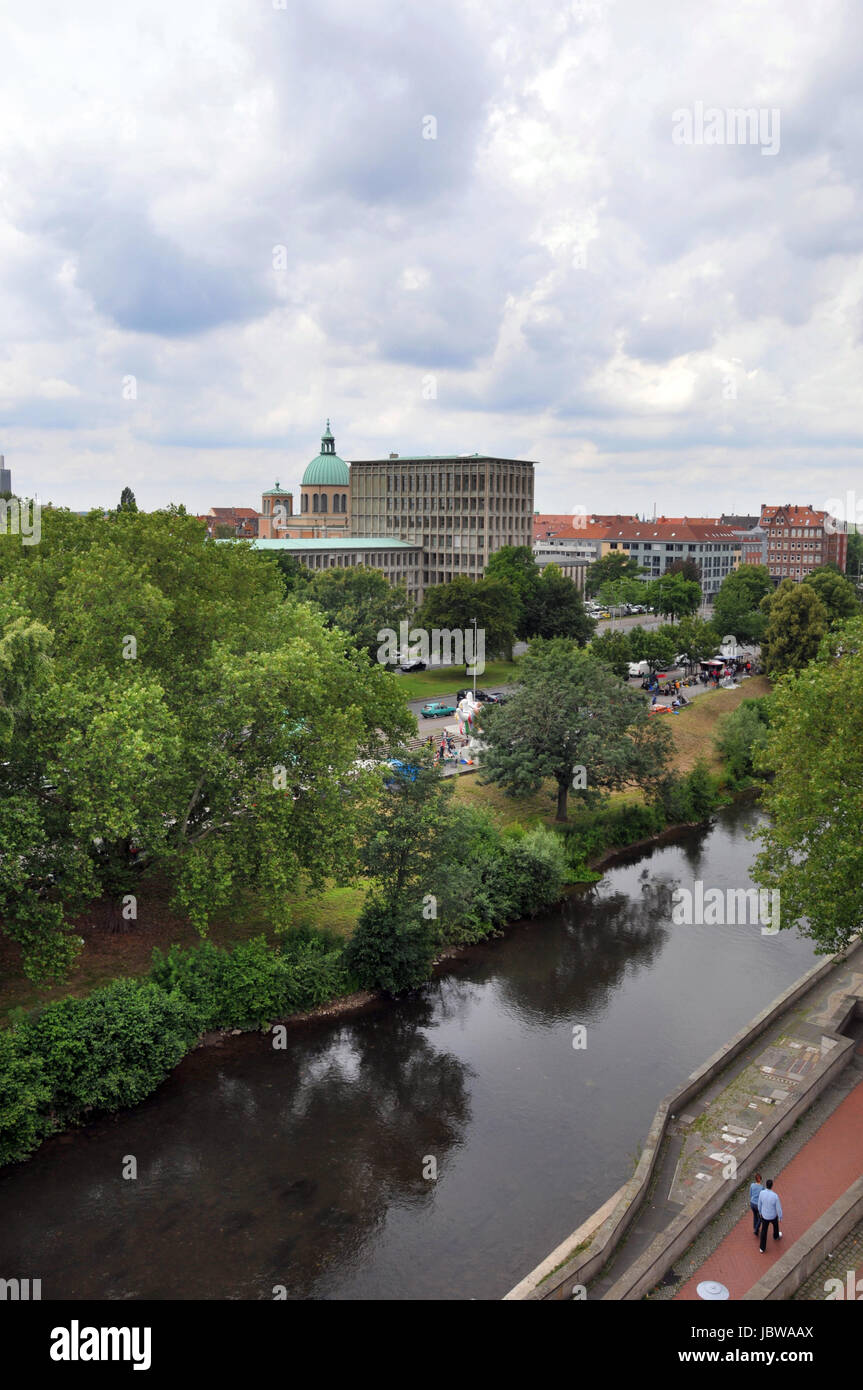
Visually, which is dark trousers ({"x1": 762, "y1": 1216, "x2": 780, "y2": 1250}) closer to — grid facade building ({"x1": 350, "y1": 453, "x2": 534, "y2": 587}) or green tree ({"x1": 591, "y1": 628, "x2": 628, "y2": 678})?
green tree ({"x1": 591, "y1": 628, "x2": 628, "y2": 678})

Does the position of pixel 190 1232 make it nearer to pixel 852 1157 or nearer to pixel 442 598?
pixel 852 1157

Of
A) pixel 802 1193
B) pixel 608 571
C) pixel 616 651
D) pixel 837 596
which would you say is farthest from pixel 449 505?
pixel 802 1193

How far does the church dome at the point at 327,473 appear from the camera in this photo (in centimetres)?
15200

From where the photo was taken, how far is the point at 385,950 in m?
33.8

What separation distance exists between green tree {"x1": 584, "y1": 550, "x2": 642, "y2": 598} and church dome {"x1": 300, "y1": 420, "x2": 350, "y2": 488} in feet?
145

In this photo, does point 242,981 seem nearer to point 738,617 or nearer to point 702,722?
point 702,722

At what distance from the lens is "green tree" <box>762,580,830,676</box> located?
8450 cm

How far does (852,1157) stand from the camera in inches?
882

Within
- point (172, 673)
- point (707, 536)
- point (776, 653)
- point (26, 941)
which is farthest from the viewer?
point (707, 536)

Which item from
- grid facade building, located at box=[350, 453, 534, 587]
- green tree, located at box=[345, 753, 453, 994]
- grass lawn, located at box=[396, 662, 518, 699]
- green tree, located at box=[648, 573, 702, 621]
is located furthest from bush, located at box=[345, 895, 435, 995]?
grid facade building, located at box=[350, 453, 534, 587]

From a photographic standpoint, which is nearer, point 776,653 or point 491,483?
point 776,653

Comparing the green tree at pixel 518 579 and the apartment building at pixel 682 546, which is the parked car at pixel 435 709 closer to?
the green tree at pixel 518 579
